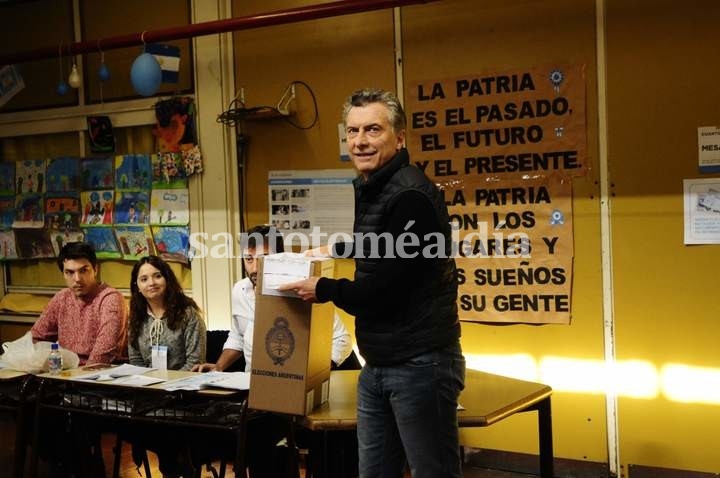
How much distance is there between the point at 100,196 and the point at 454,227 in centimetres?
239

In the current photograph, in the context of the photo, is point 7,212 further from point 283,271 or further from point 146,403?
point 283,271

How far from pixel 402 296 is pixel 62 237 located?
12.2 feet

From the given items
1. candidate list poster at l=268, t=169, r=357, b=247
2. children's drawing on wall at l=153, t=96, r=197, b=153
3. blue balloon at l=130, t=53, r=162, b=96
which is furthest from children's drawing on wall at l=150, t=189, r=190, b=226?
blue balloon at l=130, t=53, r=162, b=96

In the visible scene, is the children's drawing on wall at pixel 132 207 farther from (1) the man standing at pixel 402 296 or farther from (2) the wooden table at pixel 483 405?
(1) the man standing at pixel 402 296

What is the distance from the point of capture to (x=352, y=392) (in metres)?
2.81

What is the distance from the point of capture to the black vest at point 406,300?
2.11 metres

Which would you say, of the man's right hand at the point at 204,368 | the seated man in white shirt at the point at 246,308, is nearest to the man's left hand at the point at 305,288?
the seated man in white shirt at the point at 246,308

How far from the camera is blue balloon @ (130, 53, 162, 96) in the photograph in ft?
13.2

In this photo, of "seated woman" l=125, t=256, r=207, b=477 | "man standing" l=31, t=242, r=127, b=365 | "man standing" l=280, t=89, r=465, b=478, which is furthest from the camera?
"man standing" l=31, t=242, r=127, b=365

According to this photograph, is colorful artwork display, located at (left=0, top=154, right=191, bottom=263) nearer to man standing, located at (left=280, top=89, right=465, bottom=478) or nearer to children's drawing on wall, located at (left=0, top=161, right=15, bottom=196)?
children's drawing on wall, located at (left=0, top=161, right=15, bottom=196)

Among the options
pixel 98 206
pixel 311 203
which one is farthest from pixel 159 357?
pixel 98 206

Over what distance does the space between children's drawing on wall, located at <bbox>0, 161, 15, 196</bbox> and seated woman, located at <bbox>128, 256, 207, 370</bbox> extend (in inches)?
84.7

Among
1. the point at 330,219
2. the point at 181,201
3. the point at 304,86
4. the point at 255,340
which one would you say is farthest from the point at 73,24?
the point at 255,340

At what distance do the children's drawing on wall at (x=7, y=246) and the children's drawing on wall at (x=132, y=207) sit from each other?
0.96m
